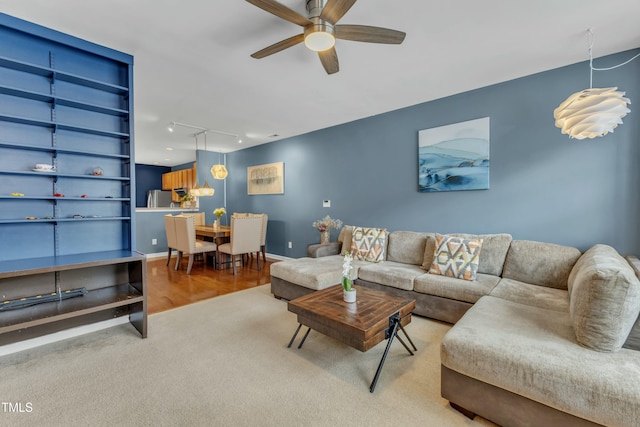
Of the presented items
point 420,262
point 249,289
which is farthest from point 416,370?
point 249,289

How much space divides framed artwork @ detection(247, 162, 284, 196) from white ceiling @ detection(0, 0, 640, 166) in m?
1.98

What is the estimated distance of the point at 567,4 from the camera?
1.85m

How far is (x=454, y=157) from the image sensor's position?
132 inches

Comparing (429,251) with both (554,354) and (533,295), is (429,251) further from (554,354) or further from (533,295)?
(554,354)

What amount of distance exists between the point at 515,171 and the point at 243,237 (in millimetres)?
3838

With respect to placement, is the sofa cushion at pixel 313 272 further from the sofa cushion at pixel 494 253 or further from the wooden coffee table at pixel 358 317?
the sofa cushion at pixel 494 253

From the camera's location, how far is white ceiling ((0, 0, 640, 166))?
190 cm

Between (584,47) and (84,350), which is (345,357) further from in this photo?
(584,47)

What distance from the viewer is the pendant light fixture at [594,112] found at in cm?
174

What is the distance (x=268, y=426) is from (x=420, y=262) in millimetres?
2466

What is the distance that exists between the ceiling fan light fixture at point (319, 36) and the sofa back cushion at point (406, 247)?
242cm

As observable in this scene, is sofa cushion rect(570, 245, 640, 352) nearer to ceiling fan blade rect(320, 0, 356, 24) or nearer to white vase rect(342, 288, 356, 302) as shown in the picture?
white vase rect(342, 288, 356, 302)

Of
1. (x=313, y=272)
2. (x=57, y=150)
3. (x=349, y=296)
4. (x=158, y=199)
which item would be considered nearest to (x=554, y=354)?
(x=349, y=296)

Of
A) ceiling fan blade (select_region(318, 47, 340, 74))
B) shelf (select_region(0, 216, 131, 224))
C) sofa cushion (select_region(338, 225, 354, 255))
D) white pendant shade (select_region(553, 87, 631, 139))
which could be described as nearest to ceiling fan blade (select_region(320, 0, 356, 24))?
ceiling fan blade (select_region(318, 47, 340, 74))
